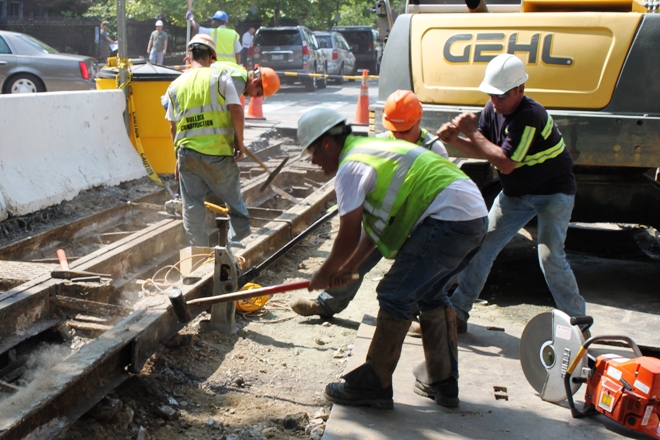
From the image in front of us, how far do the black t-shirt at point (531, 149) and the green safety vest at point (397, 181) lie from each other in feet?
3.46

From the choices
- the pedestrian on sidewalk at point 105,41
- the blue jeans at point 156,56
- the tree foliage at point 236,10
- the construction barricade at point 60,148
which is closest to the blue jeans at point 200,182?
the construction barricade at point 60,148

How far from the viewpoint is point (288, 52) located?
82.5 ft

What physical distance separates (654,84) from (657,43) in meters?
0.31

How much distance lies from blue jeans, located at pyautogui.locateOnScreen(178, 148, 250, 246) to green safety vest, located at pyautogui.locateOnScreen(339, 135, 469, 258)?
9.23ft

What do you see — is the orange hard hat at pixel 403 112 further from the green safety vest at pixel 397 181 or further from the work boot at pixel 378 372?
the work boot at pixel 378 372

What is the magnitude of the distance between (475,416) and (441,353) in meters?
0.37

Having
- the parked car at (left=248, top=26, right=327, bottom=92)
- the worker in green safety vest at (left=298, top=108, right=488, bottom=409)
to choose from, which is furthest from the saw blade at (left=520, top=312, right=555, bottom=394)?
the parked car at (left=248, top=26, right=327, bottom=92)

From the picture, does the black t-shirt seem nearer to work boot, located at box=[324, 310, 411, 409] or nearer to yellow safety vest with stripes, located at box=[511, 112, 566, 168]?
yellow safety vest with stripes, located at box=[511, 112, 566, 168]

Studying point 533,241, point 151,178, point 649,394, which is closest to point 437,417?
point 649,394

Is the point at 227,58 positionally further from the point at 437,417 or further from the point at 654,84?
the point at 437,417

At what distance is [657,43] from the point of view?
18.3 feet

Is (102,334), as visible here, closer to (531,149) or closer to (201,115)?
(201,115)

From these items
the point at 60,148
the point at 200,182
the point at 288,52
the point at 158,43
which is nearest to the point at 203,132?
the point at 200,182

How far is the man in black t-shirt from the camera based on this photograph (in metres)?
4.60
